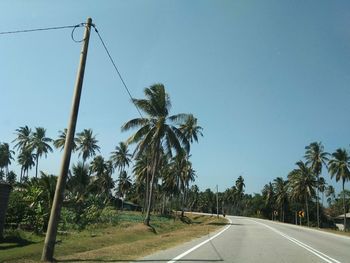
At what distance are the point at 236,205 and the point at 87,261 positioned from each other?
15817cm

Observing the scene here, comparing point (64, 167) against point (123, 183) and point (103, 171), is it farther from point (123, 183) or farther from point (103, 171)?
point (123, 183)

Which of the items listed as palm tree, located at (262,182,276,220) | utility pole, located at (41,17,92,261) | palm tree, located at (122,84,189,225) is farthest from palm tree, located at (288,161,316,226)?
utility pole, located at (41,17,92,261)

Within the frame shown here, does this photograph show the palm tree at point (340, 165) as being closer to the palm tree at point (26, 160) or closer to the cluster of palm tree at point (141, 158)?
the cluster of palm tree at point (141, 158)

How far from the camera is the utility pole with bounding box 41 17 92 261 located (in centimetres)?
1226

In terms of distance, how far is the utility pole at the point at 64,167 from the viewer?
12258 mm

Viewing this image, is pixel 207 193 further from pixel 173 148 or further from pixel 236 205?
pixel 173 148

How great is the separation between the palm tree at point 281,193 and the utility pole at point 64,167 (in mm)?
106548

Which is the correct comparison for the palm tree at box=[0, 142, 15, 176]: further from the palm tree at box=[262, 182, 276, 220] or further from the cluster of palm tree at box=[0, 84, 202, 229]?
the palm tree at box=[262, 182, 276, 220]

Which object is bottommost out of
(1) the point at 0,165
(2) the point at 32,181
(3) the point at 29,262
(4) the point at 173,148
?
(3) the point at 29,262

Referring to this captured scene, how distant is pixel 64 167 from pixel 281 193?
110599 mm

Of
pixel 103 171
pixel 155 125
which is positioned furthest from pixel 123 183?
pixel 155 125

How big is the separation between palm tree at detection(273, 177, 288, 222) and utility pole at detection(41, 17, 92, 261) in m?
107

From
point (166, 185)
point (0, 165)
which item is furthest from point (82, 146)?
point (0, 165)

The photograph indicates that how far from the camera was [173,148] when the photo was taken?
39469mm
